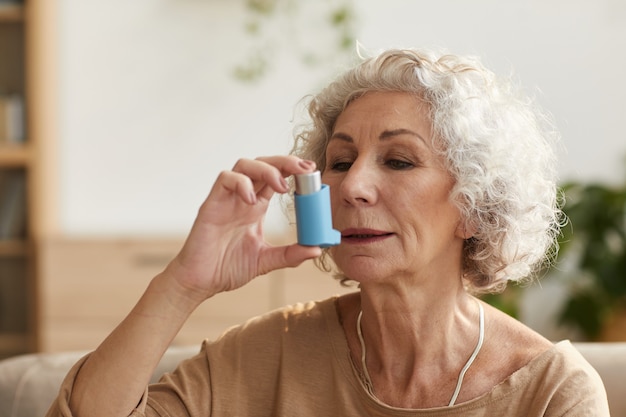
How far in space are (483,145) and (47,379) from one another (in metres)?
0.95

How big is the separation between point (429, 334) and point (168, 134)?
2.96 metres

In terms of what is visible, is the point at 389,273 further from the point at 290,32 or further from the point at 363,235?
the point at 290,32

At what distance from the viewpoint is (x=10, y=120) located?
4.21 metres

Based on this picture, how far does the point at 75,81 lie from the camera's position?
14.9 feet

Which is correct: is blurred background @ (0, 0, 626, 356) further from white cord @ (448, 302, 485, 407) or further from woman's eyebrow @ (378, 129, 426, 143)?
woman's eyebrow @ (378, 129, 426, 143)

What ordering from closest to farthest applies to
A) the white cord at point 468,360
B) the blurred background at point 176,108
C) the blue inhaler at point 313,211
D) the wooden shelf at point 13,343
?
the blue inhaler at point 313,211, the white cord at point 468,360, the blurred background at point 176,108, the wooden shelf at point 13,343

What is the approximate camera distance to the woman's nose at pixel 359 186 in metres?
1.61

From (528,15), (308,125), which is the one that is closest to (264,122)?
(528,15)

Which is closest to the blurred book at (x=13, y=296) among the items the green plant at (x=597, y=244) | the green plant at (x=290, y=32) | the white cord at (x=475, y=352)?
the green plant at (x=290, y=32)

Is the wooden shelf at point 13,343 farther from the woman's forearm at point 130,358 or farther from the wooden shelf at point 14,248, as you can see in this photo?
the woman's forearm at point 130,358

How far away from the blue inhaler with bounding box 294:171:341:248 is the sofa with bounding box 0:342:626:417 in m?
0.55

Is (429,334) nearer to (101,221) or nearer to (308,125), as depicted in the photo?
(308,125)

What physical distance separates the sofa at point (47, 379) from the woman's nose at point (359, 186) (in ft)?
1.85

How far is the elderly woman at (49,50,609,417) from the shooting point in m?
1.61
